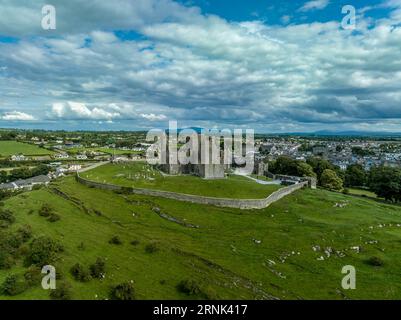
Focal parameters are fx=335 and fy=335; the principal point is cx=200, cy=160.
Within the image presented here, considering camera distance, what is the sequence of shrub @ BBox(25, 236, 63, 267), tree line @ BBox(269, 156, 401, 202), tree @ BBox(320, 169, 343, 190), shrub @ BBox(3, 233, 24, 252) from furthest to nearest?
tree @ BBox(320, 169, 343, 190) → tree line @ BBox(269, 156, 401, 202) → shrub @ BBox(3, 233, 24, 252) → shrub @ BBox(25, 236, 63, 267)

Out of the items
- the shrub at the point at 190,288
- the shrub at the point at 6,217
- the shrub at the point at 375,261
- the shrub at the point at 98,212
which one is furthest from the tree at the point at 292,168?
the shrub at the point at 6,217

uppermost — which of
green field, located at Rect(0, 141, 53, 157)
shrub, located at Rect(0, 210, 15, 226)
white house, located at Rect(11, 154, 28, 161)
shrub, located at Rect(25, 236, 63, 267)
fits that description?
green field, located at Rect(0, 141, 53, 157)

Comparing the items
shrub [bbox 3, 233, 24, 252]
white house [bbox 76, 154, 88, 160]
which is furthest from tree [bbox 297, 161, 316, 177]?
white house [bbox 76, 154, 88, 160]

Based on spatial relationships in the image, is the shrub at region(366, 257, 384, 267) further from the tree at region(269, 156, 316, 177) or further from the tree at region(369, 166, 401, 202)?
the tree at region(269, 156, 316, 177)

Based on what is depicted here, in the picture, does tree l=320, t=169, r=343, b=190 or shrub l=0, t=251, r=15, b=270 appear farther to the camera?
tree l=320, t=169, r=343, b=190

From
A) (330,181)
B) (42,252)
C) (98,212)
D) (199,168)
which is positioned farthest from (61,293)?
(330,181)
